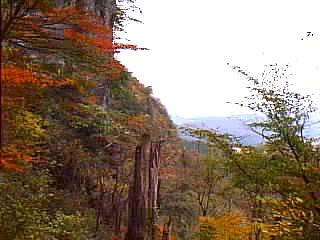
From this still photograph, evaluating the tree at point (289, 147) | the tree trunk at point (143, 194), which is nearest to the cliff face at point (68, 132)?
the tree trunk at point (143, 194)

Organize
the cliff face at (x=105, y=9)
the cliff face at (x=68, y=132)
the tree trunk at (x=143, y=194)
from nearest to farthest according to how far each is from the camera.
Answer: the cliff face at (x=68, y=132), the tree trunk at (x=143, y=194), the cliff face at (x=105, y=9)

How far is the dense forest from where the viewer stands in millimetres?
6668

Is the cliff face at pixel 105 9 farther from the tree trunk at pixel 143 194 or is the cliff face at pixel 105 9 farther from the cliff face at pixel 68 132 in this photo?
the tree trunk at pixel 143 194

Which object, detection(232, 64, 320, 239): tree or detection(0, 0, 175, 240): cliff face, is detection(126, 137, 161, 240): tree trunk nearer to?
detection(0, 0, 175, 240): cliff face

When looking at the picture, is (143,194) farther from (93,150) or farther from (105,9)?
(105,9)

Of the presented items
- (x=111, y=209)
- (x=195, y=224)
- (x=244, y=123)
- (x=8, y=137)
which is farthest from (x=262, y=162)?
(x=195, y=224)

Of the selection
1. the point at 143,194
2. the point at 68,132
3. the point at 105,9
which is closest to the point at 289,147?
the point at 143,194

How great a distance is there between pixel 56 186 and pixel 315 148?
7.39 meters

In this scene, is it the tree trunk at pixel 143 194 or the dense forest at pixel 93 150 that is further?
the tree trunk at pixel 143 194

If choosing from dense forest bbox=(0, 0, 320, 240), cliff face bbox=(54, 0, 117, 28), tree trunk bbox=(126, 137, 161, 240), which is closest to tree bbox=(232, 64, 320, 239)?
dense forest bbox=(0, 0, 320, 240)

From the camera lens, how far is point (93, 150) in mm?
14336

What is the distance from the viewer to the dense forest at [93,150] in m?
6.67

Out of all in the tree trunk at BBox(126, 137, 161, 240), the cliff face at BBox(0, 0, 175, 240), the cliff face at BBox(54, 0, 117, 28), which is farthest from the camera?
the cliff face at BBox(54, 0, 117, 28)

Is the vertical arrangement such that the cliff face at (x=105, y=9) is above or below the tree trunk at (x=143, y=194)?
above
